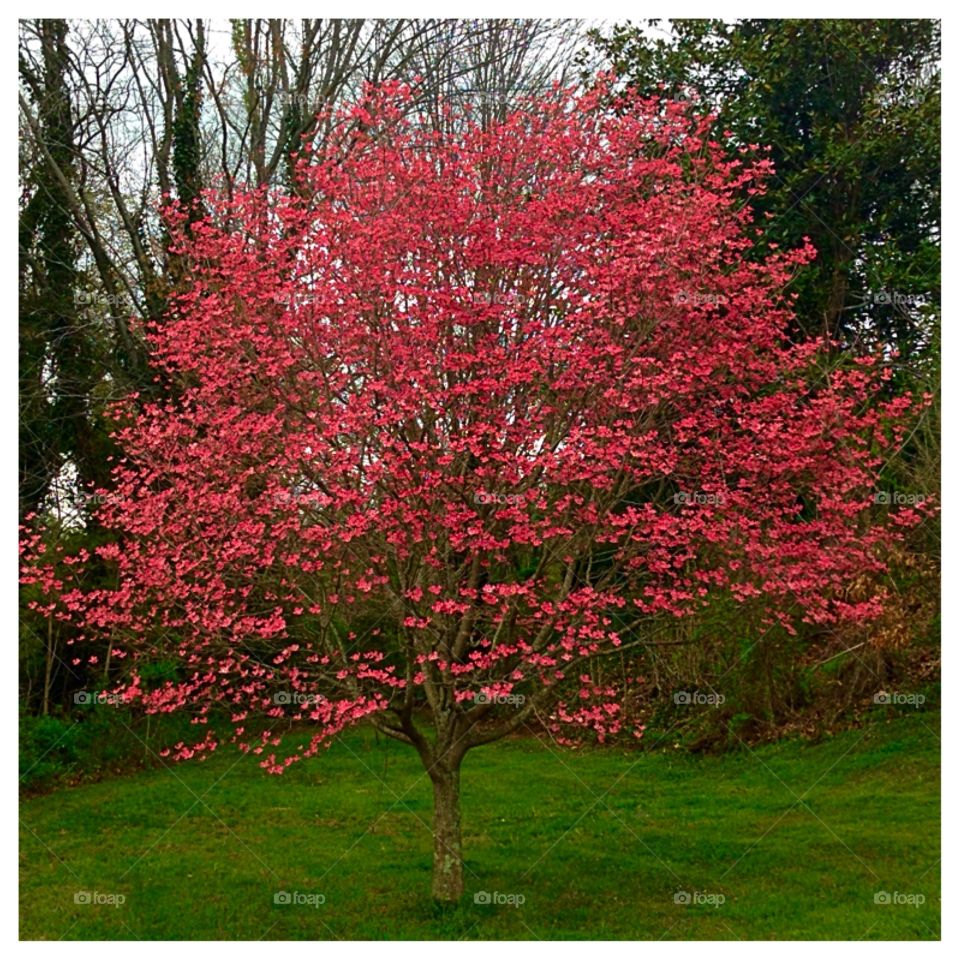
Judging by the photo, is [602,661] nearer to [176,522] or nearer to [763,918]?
[763,918]

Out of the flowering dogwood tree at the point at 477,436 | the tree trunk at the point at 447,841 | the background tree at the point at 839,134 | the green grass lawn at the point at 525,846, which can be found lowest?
the green grass lawn at the point at 525,846

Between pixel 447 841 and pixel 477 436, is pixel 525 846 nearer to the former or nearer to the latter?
pixel 447 841

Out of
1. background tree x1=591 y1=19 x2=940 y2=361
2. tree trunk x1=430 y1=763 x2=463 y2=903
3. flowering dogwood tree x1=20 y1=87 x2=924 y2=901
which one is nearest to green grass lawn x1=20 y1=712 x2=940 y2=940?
tree trunk x1=430 y1=763 x2=463 y2=903

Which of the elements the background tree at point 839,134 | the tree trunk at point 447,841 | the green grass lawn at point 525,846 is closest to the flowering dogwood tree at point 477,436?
the tree trunk at point 447,841

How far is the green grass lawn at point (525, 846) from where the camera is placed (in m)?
8.42

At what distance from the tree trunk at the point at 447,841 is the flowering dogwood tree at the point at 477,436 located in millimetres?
17

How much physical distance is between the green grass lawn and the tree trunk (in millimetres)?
144

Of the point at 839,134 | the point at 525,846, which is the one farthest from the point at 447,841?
the point at 839,134

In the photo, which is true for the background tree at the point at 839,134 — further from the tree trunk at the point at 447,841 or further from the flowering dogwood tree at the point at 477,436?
the tree trunk at the point at 447,841

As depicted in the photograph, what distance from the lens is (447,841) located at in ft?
27.9

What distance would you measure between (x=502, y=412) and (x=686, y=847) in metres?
4.89

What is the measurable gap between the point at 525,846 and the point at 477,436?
4680 millimetres

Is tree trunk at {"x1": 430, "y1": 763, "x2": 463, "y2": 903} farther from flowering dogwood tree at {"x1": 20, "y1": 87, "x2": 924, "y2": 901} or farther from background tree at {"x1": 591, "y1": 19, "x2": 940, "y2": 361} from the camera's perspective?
background tree at {"x1": 591, "y1": 19, "x2": 940, "y2": 361}

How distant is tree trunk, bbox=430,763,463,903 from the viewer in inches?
334
